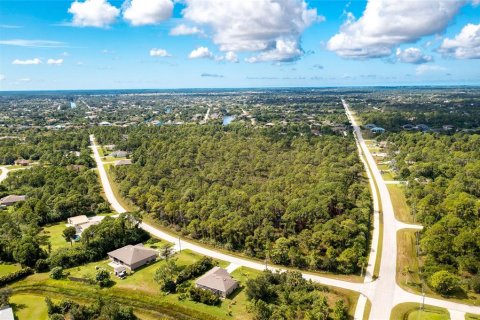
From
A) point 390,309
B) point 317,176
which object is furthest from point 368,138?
point 390,309

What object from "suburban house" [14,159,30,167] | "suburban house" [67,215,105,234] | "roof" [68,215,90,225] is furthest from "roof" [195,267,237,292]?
"suburban house" [14,159,30,167]

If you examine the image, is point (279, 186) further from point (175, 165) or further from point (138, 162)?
point (138, 162)

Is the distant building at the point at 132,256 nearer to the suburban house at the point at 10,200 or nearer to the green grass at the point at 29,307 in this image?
the green grass at the point at 29,307

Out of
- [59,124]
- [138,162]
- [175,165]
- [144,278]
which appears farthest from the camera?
[59,124]

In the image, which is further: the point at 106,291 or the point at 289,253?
the point at 289,253

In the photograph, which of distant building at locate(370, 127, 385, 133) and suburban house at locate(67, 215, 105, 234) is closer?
suburban house at locate(67, 215, 105, 234)

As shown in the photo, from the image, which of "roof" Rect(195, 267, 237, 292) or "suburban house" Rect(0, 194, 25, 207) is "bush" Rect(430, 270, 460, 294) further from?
"suburban house" Rect(0, 194, 25, 207)
